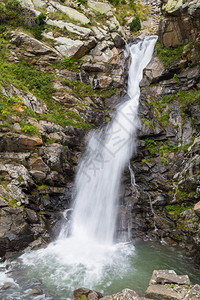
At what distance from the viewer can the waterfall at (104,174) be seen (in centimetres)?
1173

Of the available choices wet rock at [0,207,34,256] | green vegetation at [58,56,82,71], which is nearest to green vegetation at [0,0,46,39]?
green vegetation at [58,56,82,71]

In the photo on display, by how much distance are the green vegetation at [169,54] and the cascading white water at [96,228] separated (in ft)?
10.8

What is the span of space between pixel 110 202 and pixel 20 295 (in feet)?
22.2

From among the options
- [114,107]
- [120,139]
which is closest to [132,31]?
[114,107]

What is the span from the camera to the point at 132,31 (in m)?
28.9

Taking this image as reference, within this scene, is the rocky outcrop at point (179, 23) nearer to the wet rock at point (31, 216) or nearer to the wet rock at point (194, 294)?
the wet rock at point (31, 216)

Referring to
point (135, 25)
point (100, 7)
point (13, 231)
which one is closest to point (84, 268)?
point (13, 231)

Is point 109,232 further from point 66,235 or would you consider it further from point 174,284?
point 174,284

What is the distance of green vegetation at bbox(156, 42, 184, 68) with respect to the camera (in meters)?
19.1

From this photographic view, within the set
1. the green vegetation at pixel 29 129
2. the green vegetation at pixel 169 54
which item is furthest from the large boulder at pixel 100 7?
the green vegetation at pixel 29 129

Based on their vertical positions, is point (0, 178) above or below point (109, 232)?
above

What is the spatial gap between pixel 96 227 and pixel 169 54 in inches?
632

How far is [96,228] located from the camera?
38.5 feet

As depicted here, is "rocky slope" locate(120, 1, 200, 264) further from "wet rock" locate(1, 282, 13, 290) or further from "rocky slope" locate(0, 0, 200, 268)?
"wet rock" locate(1, 282, 13, 290)
